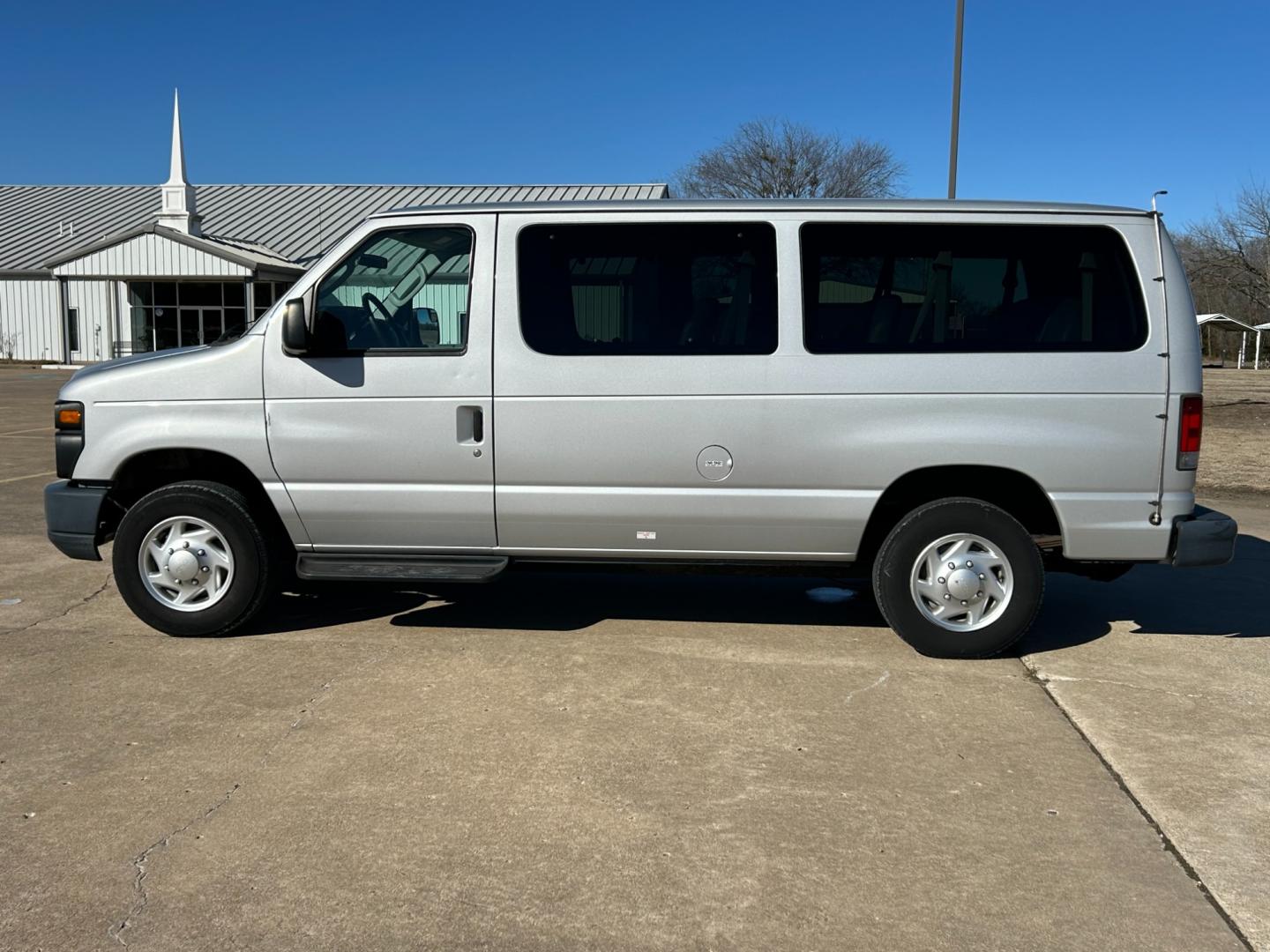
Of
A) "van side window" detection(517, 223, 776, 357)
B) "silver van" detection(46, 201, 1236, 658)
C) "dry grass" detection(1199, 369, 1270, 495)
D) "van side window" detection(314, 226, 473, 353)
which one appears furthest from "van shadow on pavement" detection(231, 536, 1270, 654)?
"dry grass" detection(1199, 369, 1270, 495)

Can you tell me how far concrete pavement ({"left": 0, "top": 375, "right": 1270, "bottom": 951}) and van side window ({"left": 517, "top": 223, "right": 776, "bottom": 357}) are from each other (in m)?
1.57

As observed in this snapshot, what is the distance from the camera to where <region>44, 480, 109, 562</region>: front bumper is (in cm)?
579

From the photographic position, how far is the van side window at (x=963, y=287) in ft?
18.0

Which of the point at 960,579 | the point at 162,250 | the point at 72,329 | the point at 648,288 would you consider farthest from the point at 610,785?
the point at 72,329

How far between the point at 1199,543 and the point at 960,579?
1115 millimetres

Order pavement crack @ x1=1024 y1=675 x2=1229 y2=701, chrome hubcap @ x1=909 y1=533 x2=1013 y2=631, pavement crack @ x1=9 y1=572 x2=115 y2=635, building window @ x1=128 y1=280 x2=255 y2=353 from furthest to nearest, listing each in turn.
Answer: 1. building window @ x1=128 y1=280 x2=255 y2=353
2. pavement crack @ x1=9 y1=572 x2=115 y2=635
3. chrome hubcap @ x1=909 y1=533 x2=1013 y2=631
4. pavement crack @ x1=1024 y1=675 x2=1229 y2=701

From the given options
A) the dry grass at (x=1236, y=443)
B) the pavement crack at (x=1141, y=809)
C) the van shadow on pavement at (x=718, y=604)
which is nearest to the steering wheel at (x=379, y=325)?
the van shadow on pavement at (x=718, y=604)

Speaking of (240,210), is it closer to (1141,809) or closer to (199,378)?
(199,378)

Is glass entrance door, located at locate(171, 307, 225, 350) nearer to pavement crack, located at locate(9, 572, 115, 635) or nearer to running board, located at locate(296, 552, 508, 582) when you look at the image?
pavement crack, located at locate(9, 572, 115, 635)

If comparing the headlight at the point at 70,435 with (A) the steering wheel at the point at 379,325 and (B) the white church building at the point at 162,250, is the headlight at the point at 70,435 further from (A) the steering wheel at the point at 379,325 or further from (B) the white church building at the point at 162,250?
(B) the white church building at the point at 162,250

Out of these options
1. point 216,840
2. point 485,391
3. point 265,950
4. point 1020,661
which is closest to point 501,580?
point 485,391

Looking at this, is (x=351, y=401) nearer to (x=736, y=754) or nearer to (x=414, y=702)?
(x=414, y=702)

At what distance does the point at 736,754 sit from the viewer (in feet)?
14.4

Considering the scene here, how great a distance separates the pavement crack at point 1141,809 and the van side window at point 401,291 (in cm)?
329
